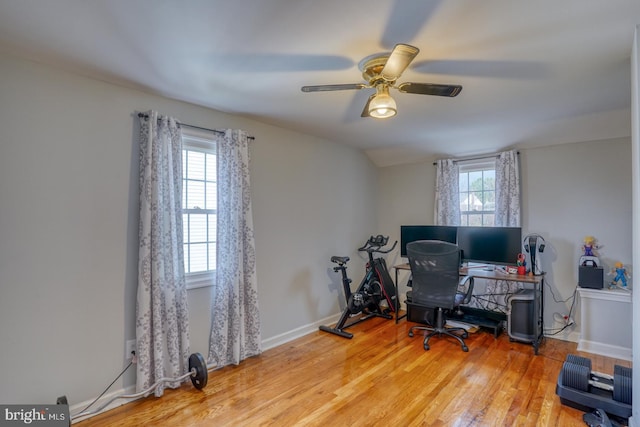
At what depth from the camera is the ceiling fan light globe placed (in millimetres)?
2025

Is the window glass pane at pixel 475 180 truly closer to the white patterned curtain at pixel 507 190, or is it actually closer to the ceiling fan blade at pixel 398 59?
the white patterned curtain at pixel 507 190

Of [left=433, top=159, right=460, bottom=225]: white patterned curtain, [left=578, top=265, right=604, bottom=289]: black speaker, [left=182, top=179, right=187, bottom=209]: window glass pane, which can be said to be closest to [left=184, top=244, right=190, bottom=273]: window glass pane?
[left=182, top=179, right=187, bottom=209]: window glass pane

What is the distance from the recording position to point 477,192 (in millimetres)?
Answer: 4336

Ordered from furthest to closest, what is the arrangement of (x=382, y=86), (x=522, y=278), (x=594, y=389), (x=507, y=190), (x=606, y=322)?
(x=507, y=190)
(x=522, y=278)
(x=606, y=322)
(x=594, y=389)
(x=382, y=86)

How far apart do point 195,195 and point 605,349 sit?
437 centimetres

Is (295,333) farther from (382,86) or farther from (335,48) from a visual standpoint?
(335,48)

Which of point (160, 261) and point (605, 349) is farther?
point (605, 349)

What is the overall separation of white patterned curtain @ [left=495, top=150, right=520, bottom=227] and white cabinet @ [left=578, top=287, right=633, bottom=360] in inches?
39.9

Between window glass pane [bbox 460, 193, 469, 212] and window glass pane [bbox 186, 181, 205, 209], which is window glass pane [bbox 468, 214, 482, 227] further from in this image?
window glass pane [bbox 186, 181, 205, 209]

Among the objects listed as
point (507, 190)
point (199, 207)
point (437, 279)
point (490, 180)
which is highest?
point (490, 180)

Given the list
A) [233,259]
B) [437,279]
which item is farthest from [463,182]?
[233,259]

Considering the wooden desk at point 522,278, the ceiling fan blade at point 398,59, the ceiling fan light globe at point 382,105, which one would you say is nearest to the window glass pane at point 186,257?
the ceiling fan light globe at point 382,105

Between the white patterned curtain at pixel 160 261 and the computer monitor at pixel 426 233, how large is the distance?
306cm

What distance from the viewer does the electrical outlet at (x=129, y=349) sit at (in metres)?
2.46
